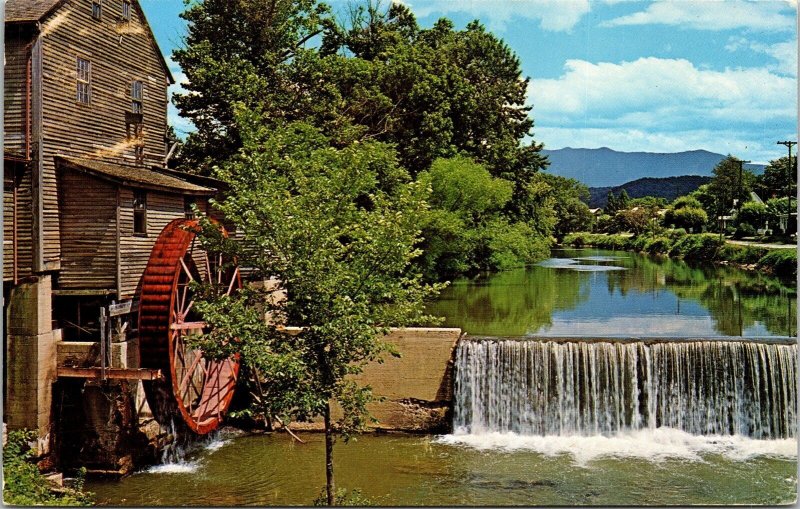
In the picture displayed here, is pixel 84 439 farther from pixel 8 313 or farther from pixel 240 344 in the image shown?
pixel 240 344

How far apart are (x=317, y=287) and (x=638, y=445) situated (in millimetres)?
6716

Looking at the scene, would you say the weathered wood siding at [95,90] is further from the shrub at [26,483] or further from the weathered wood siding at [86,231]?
the shrub at [26,483]

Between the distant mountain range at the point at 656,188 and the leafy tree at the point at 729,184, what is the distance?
24.1 ft

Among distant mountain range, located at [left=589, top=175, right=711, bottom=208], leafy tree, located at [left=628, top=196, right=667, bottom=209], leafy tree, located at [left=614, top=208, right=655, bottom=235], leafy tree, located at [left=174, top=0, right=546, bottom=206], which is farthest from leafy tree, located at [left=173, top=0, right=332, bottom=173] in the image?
leafy tree, located at [left=628, top=196, right=667, bottom=209]

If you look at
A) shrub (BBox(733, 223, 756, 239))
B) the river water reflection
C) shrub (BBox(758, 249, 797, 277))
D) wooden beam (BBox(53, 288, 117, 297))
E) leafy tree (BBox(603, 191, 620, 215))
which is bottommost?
the river water reflection

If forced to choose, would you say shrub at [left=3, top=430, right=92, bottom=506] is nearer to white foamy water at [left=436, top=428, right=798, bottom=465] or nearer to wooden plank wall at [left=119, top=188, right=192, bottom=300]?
wooden plank wall at [left=119, top=188, right=192, bottom=300]

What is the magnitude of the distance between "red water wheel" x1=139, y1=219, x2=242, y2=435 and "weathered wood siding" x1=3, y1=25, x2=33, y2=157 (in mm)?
2422

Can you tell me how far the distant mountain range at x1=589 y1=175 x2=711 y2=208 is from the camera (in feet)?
212

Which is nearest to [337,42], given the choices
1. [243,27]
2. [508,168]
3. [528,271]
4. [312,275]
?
[243,27]

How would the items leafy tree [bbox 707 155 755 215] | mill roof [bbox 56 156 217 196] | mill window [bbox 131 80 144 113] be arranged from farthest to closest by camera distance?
1. leafy tree [bbox 707 155 755 215]
2. mill window [bbox 131 80 144 113]
3. mill roof [bbox 56 156 217 196]


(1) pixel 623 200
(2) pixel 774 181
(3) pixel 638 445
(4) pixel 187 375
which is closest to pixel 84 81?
(4) pixel 187 375

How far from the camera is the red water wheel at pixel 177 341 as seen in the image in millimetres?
12164

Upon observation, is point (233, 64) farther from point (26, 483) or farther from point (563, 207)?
point (563, 207)

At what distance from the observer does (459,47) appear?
32.3 meters
